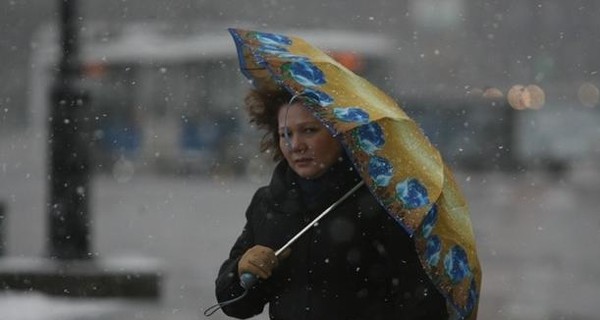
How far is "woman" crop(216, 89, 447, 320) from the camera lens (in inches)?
119

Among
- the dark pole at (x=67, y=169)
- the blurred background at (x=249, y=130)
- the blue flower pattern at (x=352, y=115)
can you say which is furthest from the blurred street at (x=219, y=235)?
the blue flower pattern at (x=352, y=115)

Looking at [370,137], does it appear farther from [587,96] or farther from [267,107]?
[587,96]

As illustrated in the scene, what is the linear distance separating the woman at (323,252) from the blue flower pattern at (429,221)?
0.17ft

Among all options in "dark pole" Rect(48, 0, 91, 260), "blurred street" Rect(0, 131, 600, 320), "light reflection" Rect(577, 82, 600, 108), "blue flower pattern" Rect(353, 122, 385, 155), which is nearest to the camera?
"blue flower pattern" Rect(353, 122, 385, 155)

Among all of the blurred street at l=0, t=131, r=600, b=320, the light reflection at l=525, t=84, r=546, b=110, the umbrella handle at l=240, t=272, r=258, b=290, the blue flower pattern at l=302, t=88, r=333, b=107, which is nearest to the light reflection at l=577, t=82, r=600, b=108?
the light reflection at l=525, t=84, r=546, b=110

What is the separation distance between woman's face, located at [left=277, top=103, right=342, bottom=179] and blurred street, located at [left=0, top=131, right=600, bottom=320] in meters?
5.45

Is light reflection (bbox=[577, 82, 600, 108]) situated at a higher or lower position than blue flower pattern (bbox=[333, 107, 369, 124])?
lower

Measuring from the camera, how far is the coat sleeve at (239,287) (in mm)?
3115

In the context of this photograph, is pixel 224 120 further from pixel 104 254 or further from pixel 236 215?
pixel 104 254

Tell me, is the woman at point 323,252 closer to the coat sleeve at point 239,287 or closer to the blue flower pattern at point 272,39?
the coat sleeve at point 239,287

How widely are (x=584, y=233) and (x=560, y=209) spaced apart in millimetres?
5719

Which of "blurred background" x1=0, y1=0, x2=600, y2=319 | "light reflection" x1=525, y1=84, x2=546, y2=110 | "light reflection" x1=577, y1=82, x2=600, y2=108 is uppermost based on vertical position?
"blurred background" x1=0, y1=0, x2=600, y2=319

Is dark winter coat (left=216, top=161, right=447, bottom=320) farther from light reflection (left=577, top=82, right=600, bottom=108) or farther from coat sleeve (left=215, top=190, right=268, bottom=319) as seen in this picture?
light reflection (left=577, top=82, right=600, bottom=108)

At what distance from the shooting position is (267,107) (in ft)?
10.6
